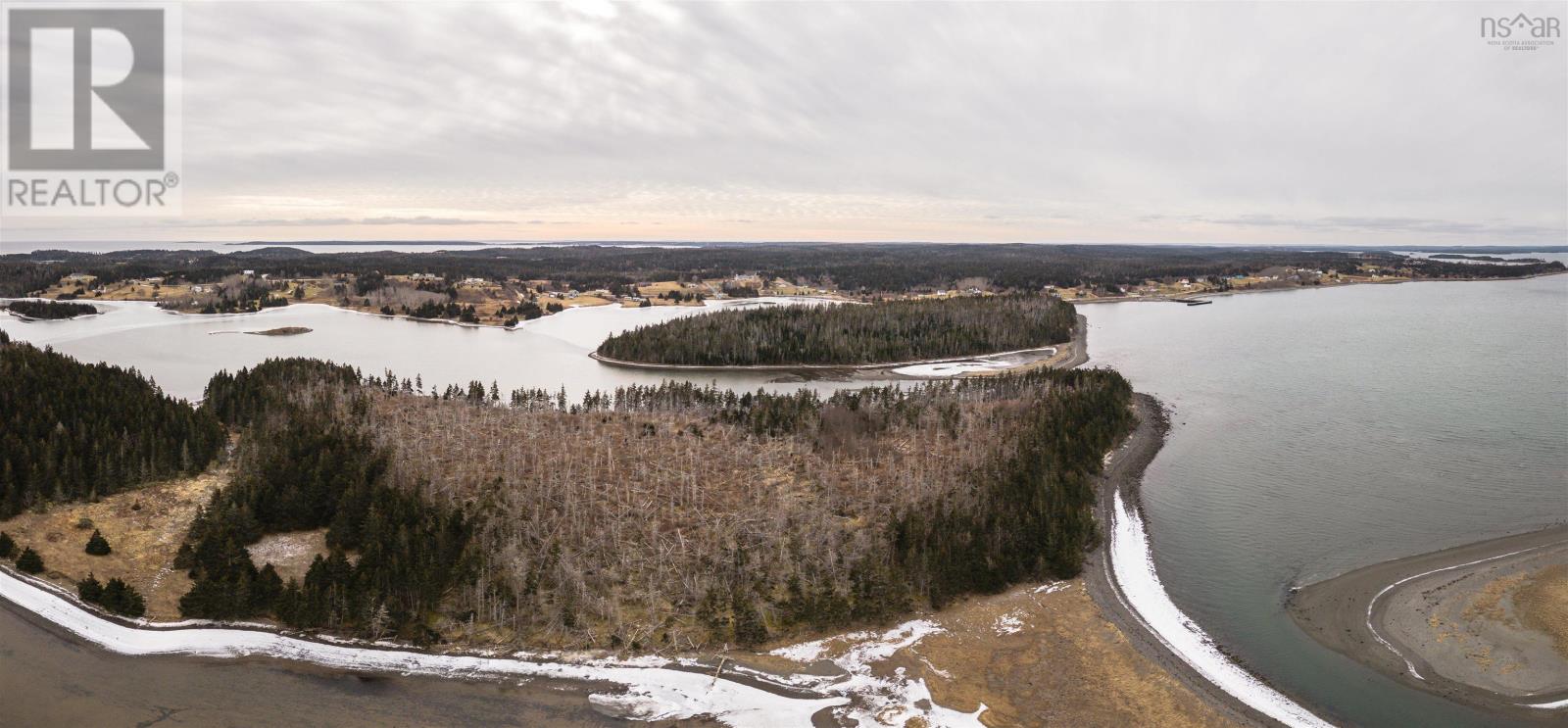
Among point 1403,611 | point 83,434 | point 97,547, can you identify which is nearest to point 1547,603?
point 1403,611

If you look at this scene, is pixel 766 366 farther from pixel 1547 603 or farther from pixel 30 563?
pixel 1547 603

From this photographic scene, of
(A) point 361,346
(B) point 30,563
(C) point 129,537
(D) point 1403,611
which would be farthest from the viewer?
(A) point 361,346

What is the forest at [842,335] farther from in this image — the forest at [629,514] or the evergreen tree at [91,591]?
the evergreen tree at [91,591]

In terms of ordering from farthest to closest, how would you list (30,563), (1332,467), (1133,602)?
(1332,467), (1133,602), (30,563)

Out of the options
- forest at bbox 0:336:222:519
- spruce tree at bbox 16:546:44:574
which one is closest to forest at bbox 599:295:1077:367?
forest at bbox 0:336:222:519

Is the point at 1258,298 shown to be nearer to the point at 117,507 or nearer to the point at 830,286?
the point at 830,286

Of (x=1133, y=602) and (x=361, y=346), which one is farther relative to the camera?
(x=361, y=346)

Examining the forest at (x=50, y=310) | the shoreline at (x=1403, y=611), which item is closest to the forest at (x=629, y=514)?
the shoreline at (x=1403, y=611)
